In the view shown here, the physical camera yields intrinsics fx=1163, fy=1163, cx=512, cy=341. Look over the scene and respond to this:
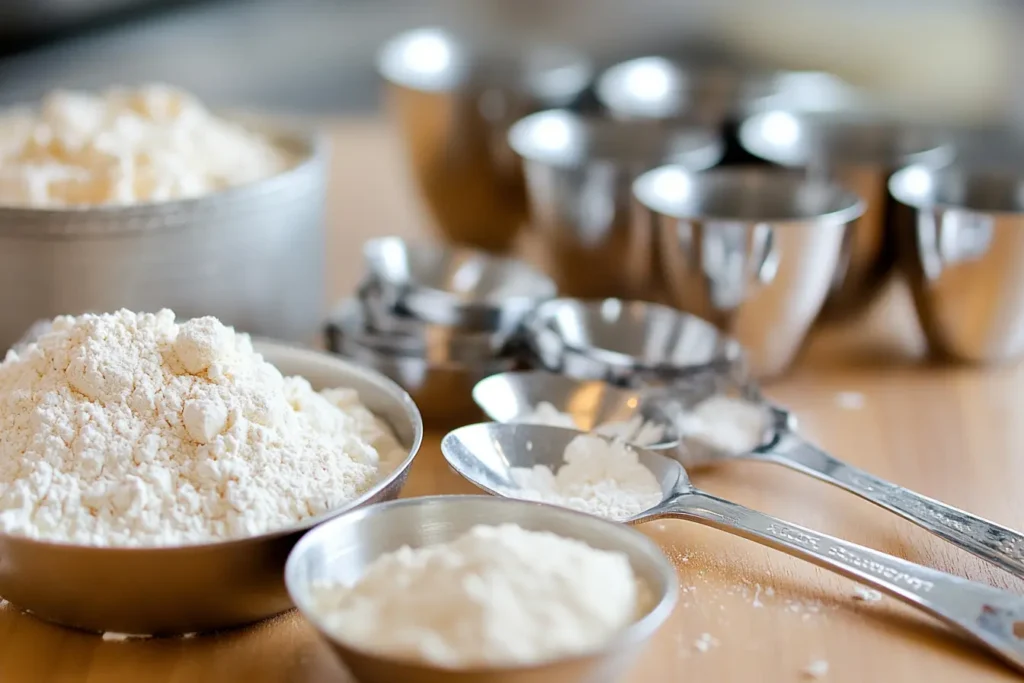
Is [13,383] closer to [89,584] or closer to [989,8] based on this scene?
[89,584]

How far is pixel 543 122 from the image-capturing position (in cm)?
108

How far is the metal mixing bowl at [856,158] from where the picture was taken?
Result: 0.96 meters

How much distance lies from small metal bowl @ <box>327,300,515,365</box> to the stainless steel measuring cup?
0.15 metres

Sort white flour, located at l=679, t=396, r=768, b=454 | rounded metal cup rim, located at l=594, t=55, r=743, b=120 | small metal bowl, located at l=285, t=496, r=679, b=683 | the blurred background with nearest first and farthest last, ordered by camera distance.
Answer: small metal bowl, located at l=285, t=496, r=679, b=683 → white flour, located at l=679, t=396, r=768, b=454 → rounded metal cup rim, located at l=594, t=55, r=743, b=120 → the blurred background

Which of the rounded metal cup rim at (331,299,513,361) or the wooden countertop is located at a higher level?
the rounded metal cup rim at (331,299,513,361)

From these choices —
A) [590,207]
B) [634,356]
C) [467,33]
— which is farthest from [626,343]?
[467,33]

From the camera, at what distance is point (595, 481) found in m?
0.68

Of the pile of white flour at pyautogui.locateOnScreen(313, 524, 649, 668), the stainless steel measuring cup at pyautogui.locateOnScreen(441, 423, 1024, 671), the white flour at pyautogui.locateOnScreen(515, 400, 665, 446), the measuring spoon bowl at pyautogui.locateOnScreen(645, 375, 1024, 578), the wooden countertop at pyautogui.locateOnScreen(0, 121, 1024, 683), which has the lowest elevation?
the wooden countertop at pyautogui.locateOnScreen(0, 121, 1024, 683)

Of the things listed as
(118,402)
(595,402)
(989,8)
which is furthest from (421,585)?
(989,8)

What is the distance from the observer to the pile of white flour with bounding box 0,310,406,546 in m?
0.55

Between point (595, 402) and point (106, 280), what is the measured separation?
1.12 feet

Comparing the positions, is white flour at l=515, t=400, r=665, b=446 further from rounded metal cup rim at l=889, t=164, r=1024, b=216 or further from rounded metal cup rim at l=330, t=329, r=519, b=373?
rounded metal cup rim at l=889, t=164, r=1024, b=216

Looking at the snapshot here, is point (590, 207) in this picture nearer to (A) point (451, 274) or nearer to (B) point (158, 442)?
(A) point (451, 274)

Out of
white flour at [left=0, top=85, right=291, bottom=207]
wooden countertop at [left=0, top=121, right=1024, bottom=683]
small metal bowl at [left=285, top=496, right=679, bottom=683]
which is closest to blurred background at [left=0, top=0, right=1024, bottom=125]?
white flour at [left=0, top=85, right=291, bottom=207]
